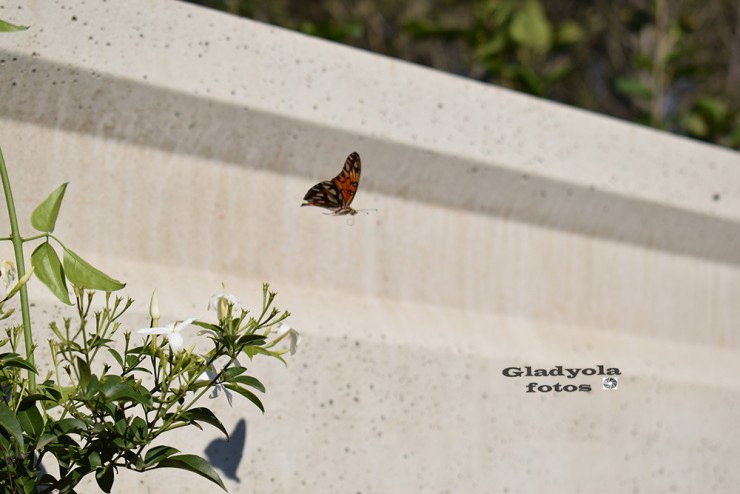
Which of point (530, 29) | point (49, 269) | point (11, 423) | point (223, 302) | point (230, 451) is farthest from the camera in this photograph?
point (530, 29)

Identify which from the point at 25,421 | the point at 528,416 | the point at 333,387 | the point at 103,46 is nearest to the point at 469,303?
the point at 528,416

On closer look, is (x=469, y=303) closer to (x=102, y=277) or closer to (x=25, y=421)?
(x=102, y=277)

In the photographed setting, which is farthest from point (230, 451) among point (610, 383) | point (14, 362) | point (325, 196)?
point (610, 383)

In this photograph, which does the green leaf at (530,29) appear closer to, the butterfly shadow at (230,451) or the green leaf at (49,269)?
the butterfly shadow at (230,451)

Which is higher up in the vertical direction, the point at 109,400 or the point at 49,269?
the point at 49,269

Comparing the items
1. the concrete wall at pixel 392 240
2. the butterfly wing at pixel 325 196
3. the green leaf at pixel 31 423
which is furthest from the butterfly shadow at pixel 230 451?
the green leaf at pixel 31 423

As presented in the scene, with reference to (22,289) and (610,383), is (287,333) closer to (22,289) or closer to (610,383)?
(22,289)
